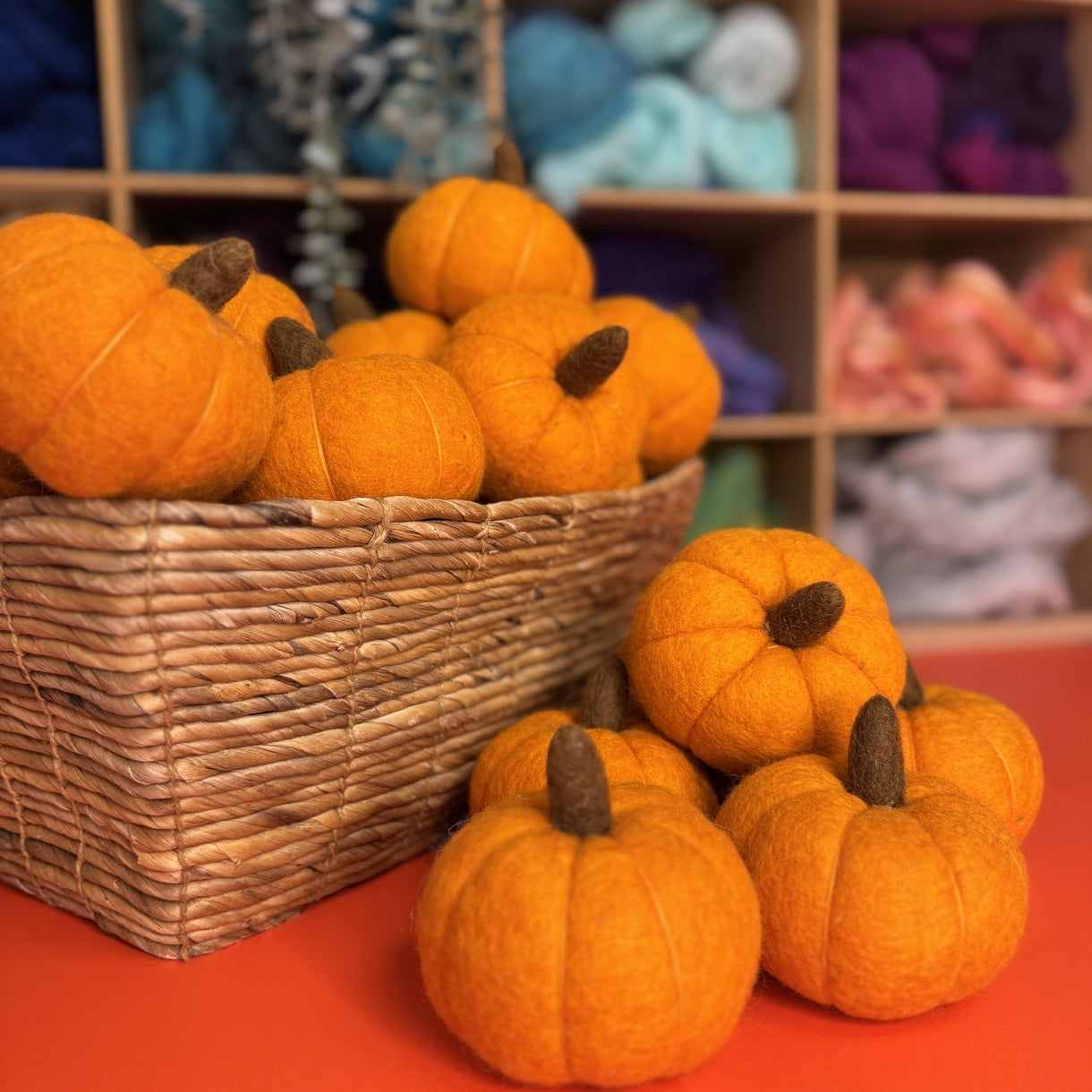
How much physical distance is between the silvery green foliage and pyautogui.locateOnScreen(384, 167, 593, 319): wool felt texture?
0.49m

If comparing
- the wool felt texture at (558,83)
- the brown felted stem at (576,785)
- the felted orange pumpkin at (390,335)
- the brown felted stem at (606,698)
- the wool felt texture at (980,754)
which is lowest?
the wool felt texture at (980,754)

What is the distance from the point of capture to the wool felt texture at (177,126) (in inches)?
54.8

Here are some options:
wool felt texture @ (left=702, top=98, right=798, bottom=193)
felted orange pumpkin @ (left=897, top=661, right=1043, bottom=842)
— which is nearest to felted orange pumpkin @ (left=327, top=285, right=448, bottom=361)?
felted orange pumpkin @ (left=897, top=661, right=1043, bottom=842)

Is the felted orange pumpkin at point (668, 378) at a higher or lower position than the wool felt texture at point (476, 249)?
lower

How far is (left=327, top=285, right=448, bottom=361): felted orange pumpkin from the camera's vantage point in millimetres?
817

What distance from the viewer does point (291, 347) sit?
0.65 metres

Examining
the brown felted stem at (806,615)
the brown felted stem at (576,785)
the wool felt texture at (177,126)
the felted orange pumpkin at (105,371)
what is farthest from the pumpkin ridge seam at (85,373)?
the wool felt texture at (177,126)

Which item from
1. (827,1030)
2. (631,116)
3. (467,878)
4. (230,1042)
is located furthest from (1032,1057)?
(631,116)

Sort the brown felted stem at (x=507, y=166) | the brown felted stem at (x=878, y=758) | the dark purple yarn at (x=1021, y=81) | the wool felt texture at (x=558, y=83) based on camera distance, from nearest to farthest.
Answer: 1. the brown felted stem at (x=878, y=758)
2. the brown felted stem at (x=507, y=166)
3. the wool felt texture at (x=558, y=83)
4. the dark purple yarn at (x=1021, y=81)

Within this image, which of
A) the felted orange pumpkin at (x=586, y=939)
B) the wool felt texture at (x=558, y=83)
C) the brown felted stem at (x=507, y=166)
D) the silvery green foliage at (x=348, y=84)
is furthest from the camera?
the wool felt texture at (x=558, y=83)

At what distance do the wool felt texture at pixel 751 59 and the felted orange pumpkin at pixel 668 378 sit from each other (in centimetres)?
78

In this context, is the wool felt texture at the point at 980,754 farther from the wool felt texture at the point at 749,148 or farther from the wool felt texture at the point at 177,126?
the wool felt texture at the point at 177,126

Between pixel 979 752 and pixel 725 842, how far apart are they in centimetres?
24

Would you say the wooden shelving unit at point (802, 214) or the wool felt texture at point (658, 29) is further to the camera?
the wool felt texture at point (658, 29)
